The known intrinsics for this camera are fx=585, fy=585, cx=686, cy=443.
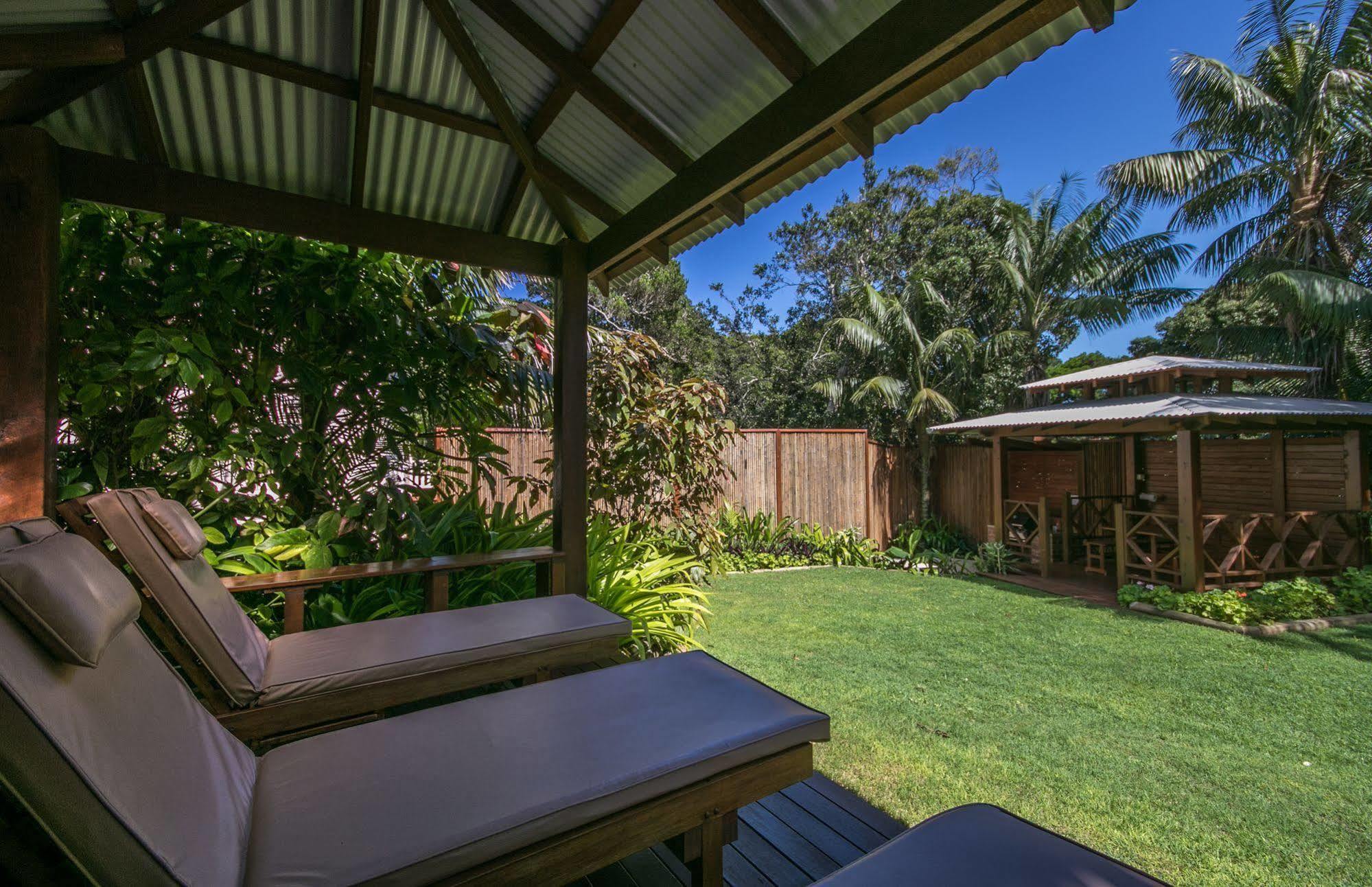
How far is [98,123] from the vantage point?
253cm

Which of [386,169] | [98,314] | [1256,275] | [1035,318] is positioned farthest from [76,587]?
[1256,275]

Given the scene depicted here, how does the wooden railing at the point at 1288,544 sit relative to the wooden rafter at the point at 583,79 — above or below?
below

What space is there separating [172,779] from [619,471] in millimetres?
3875

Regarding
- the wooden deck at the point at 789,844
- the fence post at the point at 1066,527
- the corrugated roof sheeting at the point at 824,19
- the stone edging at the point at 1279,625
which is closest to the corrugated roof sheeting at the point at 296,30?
the corrugated roof sheeting at the point at 824,19

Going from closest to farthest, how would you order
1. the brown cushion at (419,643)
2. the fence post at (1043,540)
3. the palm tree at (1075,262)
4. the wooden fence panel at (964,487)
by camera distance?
the brown cushion at (419,643) → the fence post at (1043,540) → the wooden fence panel at (964,487) → the palm tree at (1075,262)

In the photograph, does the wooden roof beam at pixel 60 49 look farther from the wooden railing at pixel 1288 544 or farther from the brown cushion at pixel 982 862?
the wooden railing at pixel 1288 544

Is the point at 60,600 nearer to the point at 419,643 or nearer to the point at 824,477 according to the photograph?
the point at 419,643

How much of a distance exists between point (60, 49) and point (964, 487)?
33.9 feet

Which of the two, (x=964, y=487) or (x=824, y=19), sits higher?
(x=824, y=19)

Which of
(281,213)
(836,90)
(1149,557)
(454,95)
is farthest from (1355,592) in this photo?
(281,213)

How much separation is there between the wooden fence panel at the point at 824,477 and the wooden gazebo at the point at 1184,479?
1.59m

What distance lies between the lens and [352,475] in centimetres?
355

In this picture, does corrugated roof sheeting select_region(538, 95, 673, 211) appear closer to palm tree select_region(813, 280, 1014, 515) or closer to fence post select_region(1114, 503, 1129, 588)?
fence post select_region(1114, 503, 1129, 588)

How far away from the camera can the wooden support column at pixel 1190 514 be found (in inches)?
242
